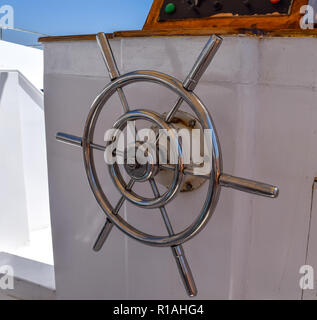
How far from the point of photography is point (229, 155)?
65cm

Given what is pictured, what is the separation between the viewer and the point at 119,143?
62cm

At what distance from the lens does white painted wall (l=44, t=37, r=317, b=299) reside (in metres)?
0.61

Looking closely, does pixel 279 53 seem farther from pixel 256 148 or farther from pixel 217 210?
pixel 217 210
